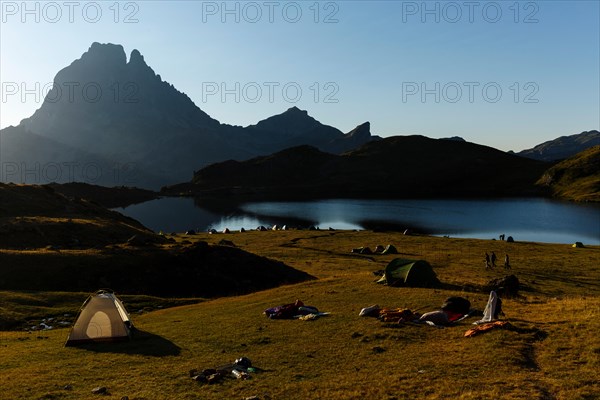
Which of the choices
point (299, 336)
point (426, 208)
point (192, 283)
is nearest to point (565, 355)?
point (299, 336)

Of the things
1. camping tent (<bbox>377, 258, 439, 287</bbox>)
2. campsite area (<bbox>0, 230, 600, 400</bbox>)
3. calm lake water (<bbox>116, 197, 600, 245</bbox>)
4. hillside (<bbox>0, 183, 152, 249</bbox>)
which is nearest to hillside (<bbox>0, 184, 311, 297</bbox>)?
hillside (<bbox>0, 183, 152, 249</bbox>)

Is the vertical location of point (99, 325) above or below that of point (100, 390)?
above

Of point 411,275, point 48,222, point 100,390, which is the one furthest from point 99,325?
point 48,222

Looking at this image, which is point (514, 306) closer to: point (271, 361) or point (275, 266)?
point (271, 361)

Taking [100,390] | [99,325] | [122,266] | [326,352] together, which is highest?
[122,266]

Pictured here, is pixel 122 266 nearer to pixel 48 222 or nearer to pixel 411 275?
pixel 48 222

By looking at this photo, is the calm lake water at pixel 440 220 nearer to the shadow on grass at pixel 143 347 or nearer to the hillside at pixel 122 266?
the hillside at pixel 122 266

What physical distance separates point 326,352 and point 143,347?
989cm

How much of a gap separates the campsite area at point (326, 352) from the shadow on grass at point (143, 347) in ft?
0.34

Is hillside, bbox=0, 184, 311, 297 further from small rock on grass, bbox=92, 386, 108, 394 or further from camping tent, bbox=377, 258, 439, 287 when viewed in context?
small rock on grass, bbox=92, 386, 108, 394

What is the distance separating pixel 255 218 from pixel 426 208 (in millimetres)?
68454

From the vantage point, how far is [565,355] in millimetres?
19109

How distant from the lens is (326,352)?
21625mm

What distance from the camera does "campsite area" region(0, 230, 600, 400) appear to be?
16.8 metres
